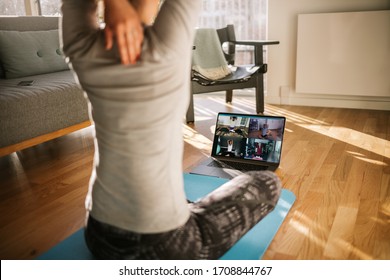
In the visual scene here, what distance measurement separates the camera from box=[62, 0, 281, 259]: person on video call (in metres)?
0.79

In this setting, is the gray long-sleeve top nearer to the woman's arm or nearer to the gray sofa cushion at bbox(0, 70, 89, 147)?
the woman's arm

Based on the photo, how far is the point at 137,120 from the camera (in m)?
0.82

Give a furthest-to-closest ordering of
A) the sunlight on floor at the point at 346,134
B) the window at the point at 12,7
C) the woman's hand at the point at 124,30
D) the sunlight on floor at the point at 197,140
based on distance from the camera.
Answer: the window at the point at 12,7 < the sunlight on floor at the point at 197,140 < the sunlight on floor at the point at 346,134 < the woman's hand at the point at 124,30

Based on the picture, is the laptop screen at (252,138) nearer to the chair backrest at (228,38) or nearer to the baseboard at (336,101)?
the chair backrest at (228,38)

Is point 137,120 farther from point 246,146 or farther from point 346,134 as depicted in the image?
point 346,134

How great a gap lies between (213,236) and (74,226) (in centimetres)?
69

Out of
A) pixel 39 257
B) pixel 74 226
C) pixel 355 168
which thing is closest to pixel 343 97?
pixel 355 168

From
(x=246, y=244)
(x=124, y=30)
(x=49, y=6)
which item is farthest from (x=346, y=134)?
(x=49, y=6)

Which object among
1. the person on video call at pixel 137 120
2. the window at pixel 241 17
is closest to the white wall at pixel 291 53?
the window at pixel 241 17

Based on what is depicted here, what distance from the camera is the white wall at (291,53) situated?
10.7 ft

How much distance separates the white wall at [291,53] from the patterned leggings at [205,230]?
2473 millimetres

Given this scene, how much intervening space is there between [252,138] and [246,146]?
0.17ft

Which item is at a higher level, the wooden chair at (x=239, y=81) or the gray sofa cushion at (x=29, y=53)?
the gray sofa cushion at (x=29, y=53)
